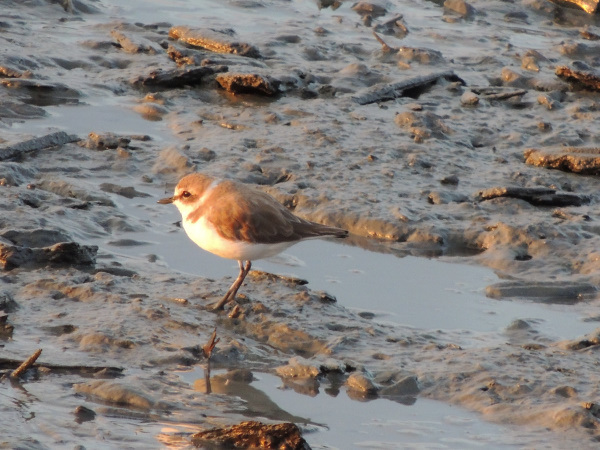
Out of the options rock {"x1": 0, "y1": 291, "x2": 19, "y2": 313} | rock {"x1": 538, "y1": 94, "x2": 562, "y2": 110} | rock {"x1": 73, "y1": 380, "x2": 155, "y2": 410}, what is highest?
rock {"x1": 538, "y1": 94, "x2": 562, "y2": 110}

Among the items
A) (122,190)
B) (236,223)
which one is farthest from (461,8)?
(236,223)

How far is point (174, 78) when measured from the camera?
34.3ft

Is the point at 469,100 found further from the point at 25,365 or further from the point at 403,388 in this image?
the point at 25,365

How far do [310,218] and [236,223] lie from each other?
4.70 feet

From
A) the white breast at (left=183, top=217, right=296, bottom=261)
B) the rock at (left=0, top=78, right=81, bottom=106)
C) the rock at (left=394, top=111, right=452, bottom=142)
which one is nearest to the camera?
the white breast at (left=183, top=217, right=296, bottom=261)

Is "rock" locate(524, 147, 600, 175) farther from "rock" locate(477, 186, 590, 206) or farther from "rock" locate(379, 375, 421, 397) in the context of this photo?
"rock" locate(379, 375, 421, 397)

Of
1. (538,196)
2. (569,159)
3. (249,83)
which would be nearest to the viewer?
(538,196)

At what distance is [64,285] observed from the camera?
263 inches

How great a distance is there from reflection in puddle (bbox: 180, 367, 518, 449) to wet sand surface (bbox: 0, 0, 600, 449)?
2 cm

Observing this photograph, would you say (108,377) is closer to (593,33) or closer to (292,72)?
(292,72)

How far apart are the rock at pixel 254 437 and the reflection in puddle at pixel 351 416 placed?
24 centimetres

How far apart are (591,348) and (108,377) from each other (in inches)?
113

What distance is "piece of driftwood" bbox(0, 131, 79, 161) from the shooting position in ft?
27.9

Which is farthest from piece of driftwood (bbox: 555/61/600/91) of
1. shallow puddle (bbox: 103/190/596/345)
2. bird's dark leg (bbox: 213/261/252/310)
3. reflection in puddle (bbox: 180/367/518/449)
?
reflection in puddle (bbox: 180/367/518/449)
